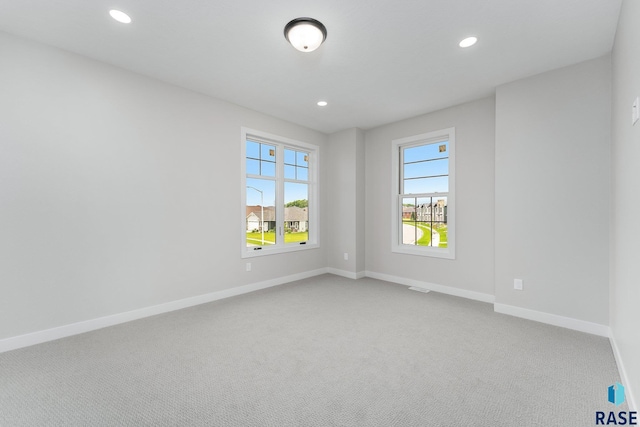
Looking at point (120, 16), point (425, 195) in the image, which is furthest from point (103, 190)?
point (425, 195)

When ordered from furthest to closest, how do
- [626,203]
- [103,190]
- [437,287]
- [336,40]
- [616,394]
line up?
1. [437,287]
2. [103,190]
3. [336,40]
4. [626,203]
5. [616,394]

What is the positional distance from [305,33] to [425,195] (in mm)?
3111

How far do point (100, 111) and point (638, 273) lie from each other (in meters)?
4.50

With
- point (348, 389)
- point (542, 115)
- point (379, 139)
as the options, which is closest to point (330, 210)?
point (379, 139)

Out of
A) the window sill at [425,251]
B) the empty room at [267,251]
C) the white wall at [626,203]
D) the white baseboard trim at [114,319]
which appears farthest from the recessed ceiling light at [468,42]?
the white baseboard trim at [114,319]

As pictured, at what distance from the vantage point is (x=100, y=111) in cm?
292

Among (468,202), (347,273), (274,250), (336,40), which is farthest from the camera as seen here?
(347,273)

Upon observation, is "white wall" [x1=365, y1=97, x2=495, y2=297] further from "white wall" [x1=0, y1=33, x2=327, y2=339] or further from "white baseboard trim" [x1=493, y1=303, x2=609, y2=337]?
"white wall" [x1=0, y1=33, x2=327, y2=339]

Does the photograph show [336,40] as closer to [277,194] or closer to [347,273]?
[277,194]

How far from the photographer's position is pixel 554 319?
2977 mm

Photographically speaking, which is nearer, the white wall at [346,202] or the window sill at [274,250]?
the window sill at [274,250]

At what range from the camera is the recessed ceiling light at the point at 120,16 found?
2199 mm

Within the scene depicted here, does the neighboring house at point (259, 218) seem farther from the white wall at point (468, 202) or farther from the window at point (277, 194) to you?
the white wall at point (468, 202)

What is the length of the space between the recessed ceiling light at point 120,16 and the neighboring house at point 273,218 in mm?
2631
